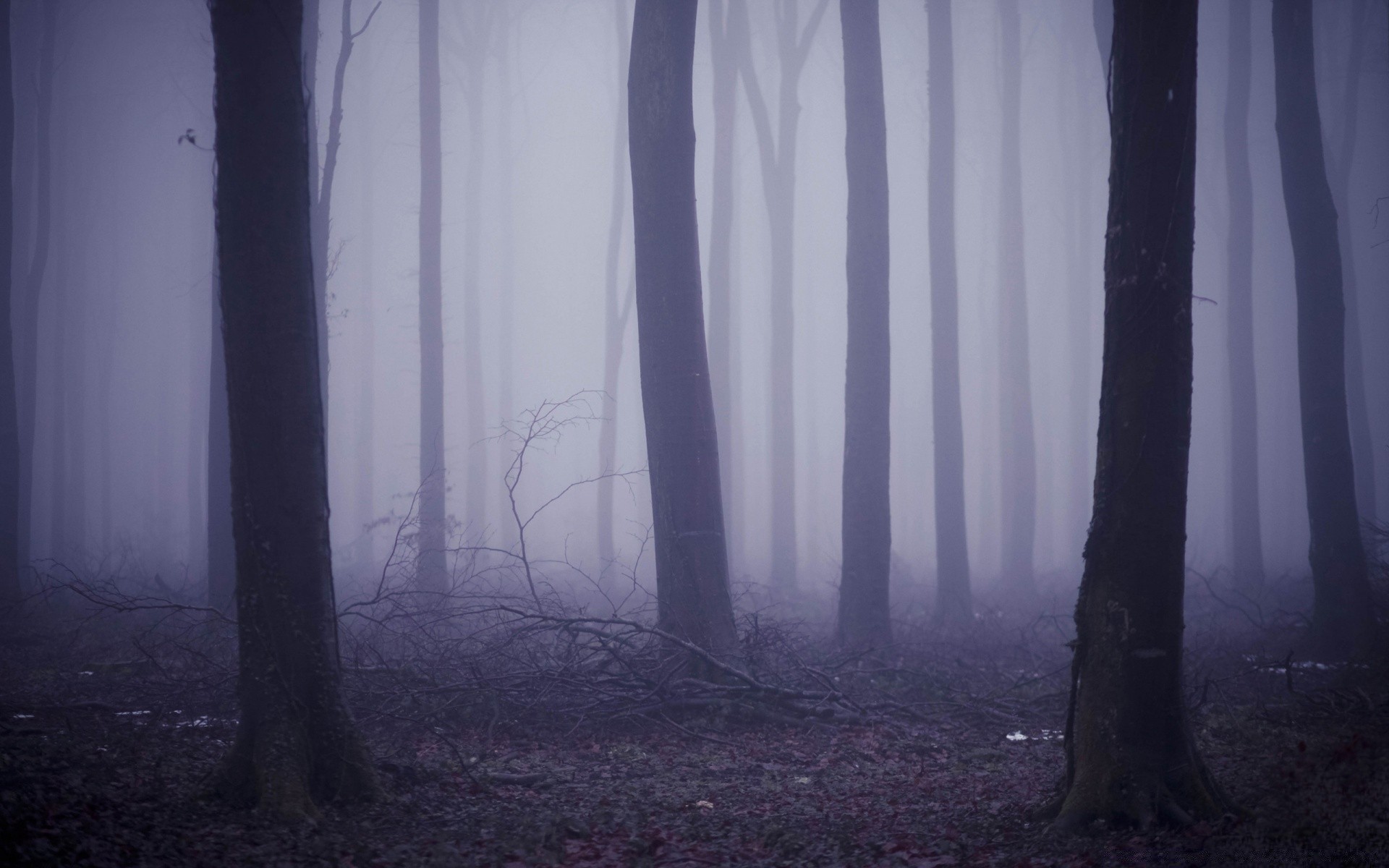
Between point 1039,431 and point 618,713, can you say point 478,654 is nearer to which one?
point 618,713

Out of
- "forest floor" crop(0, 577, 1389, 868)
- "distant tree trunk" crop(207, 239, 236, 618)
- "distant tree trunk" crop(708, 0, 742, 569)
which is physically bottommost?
"forest floor" crop(0, 577, 1389, 868)

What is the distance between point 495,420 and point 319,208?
2764cm

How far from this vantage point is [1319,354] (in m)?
9.93

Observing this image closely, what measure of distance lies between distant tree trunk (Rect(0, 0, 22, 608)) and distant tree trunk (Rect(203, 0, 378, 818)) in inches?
345

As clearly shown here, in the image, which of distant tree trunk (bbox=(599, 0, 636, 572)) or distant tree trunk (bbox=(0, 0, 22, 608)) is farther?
distant tree trunk (bbox=(599, 0, 636, 572))

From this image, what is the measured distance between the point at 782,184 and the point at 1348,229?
16407 mm

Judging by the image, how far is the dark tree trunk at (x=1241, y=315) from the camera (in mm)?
18422

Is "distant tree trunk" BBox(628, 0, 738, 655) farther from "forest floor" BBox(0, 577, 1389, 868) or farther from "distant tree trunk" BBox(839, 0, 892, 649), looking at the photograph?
"distant tree trunk" BBox(839, 0, 892, 649)

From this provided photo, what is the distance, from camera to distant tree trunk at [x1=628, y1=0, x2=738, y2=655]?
829 cm

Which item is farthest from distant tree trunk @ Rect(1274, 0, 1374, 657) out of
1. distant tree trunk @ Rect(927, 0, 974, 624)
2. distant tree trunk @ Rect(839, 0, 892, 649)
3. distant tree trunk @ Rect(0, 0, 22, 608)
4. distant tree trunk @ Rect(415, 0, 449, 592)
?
distant tree trunk @ Rect(0, 0, 22, 608)

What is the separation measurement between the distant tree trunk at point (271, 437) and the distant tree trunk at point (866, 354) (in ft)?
23.3

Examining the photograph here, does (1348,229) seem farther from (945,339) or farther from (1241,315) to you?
(945,339)

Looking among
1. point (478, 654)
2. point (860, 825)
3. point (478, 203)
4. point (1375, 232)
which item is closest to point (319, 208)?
point (478, 654)

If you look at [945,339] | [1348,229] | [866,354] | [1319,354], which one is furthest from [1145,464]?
[1348,229]
